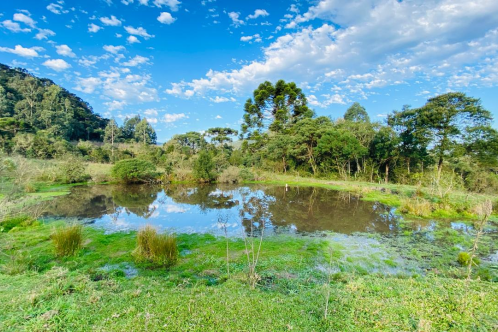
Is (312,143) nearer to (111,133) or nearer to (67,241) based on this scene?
(67,241)

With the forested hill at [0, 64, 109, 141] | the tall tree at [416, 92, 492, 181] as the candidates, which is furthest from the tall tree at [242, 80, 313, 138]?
the forested hill at [0, 64, 109, 141]

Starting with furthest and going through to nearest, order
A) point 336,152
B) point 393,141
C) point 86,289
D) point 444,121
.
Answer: point 336,152, point 393,141, point 444,121, point 86,289

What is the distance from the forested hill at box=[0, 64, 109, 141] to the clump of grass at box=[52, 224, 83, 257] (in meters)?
33.1

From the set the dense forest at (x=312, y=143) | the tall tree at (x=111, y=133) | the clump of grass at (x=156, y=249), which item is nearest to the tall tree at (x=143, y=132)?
the tall tree at (x=111, y=133)

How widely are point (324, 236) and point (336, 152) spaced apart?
16637 mm

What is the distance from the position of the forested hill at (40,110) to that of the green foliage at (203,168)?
78.5 feet

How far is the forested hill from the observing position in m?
33.8

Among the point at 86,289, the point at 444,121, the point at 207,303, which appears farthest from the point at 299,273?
the point at 444,121

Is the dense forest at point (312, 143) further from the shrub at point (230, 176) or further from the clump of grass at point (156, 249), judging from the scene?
the clump of grass at point (156, 249)

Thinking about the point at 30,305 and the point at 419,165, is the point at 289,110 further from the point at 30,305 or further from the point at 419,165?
the point at 30,305

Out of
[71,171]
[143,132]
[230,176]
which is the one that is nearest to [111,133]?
[143,132]

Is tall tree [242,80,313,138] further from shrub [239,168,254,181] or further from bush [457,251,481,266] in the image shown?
bush [457,251,481,266]

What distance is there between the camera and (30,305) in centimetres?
270

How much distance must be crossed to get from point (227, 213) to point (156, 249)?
556 cm
